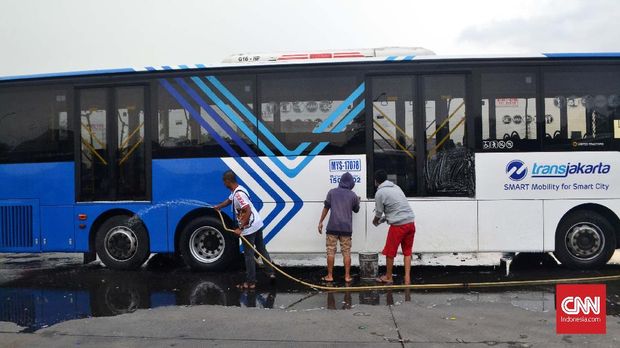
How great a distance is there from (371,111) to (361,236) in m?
2.05

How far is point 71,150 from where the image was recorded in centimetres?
962

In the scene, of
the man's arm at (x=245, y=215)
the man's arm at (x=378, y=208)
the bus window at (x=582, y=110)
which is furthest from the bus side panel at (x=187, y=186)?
the bus window at (x=582, y=110)

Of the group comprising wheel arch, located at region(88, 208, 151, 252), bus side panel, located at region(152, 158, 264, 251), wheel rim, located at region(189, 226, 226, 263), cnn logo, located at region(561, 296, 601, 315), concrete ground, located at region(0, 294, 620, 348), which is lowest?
concrete ground, located at region(0, 294, 620, 348)

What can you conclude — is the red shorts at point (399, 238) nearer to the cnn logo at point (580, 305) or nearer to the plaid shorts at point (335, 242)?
the plaid shorts at point (335, 242)

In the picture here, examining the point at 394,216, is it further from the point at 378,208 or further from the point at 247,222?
the point at 247,222

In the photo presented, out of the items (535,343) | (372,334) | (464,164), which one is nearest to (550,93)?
(464,164)

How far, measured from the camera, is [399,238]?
27.1 ft

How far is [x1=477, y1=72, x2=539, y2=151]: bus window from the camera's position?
29.2 ft

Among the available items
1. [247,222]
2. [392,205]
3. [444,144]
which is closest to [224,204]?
[247,222]

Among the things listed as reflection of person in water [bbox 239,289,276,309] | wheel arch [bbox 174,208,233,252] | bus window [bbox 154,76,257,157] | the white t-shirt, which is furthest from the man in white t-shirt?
bus window [bbox 154,76,257,157]

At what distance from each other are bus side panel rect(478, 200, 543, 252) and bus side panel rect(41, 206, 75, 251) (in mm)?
6908

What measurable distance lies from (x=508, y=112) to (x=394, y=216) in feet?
8.73

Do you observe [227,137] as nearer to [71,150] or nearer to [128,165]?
[128,165]

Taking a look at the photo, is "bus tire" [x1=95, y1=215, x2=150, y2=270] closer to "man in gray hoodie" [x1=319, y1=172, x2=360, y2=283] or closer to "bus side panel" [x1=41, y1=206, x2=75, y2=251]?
"bus side panel" [x1=41, y1=206, x2=75, y2=251]
